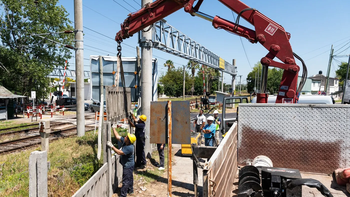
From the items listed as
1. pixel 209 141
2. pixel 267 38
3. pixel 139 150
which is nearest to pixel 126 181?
pixel 139 150

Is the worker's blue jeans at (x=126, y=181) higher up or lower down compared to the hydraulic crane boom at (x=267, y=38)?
lower down

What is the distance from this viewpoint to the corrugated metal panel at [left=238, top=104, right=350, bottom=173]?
4039 millimetres

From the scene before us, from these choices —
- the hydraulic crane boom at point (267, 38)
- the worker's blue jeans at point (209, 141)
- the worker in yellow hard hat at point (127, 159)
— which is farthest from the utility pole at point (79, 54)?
the hydraulic crane boom at point (267, 38)

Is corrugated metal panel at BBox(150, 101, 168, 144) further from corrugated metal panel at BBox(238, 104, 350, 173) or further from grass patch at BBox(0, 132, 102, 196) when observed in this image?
grass patch at BBox(0, 132, 102, 196)

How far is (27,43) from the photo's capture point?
2464 cm

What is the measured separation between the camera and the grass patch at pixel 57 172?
191 inches

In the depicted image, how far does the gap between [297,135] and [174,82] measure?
2678 inches

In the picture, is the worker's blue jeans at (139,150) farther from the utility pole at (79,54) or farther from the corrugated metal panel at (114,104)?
the utility pole at (79,54)

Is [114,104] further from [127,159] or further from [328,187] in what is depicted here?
[328,187]

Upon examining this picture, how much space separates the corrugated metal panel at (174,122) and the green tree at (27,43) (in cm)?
2064

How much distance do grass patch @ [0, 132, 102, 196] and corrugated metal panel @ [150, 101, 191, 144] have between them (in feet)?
6.49

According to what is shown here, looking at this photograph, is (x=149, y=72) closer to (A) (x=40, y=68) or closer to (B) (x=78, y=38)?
(B) (x=78, y=38)

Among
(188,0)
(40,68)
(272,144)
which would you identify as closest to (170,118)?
(272,144)

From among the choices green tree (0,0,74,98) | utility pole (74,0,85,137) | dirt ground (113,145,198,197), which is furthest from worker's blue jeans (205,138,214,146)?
green tree (0,0,74,98)
